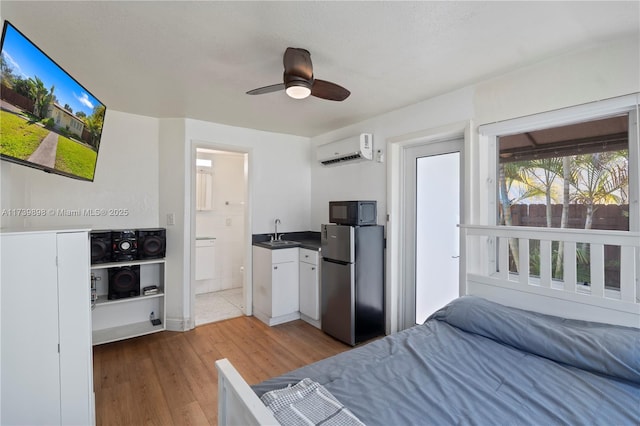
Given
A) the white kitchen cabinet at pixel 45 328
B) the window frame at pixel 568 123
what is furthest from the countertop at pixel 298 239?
the white kitchen cabinet at pixel 45 328

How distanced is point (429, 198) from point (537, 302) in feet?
4.38

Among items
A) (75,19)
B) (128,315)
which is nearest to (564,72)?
(75,19)

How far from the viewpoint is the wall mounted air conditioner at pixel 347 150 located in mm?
3178

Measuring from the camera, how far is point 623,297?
5.17 ft

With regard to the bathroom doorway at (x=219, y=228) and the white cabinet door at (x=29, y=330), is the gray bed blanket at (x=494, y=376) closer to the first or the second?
the white cabinet door at (x=29, y=330)

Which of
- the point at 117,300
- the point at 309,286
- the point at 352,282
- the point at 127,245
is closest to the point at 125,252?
the point at 127,245

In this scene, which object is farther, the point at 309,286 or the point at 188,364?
the point at 309,286

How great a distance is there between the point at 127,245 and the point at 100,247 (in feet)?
0.70

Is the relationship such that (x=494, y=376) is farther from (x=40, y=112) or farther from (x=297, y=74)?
(x=40, y=112)

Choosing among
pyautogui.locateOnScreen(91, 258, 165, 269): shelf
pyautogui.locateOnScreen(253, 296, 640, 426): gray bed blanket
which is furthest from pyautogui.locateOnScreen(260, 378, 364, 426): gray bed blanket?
pyautogui.locateOnScreen(91, 258, 165, 269): shelf

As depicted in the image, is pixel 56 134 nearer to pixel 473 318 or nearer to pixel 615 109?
pixel 473 318

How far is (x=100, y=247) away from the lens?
9.12ft

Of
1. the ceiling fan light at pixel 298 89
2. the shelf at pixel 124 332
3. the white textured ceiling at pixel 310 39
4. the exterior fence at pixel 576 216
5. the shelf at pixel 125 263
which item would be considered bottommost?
the shelf at pixel 124 332

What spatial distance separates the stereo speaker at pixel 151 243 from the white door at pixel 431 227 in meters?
2.57
